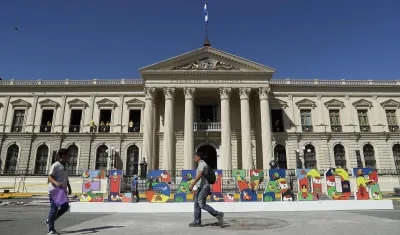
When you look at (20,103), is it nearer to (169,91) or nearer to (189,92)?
(169,91)

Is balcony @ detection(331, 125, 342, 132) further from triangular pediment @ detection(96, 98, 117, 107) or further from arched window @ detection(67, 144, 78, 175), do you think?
arched window @ detection(67, 144, 78, 175)

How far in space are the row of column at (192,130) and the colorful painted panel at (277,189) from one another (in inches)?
461

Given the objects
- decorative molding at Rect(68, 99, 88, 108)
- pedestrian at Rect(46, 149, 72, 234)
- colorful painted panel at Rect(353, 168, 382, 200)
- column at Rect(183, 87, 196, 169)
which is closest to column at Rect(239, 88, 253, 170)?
column at Rect(183, 87, 196, 169)

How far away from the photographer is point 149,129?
86.3 ft

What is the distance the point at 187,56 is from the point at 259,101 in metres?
8.52

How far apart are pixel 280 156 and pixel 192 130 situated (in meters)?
9.71

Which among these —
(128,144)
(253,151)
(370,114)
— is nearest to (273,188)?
(253,151)

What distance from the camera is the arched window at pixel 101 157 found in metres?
29.2

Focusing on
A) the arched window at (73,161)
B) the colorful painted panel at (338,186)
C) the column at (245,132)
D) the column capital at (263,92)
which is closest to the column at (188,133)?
the column at (245,132)

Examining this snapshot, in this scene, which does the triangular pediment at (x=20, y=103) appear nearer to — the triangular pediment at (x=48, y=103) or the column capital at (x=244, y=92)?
the triangular pediment at (x=48, y=103)

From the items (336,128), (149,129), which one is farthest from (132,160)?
(336,128)

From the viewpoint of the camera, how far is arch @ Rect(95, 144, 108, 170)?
29141mm

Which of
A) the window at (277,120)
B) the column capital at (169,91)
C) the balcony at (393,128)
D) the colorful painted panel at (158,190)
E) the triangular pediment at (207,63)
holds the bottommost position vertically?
the colorful painted panel at (158,190)

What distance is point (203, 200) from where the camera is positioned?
6.33 meters
